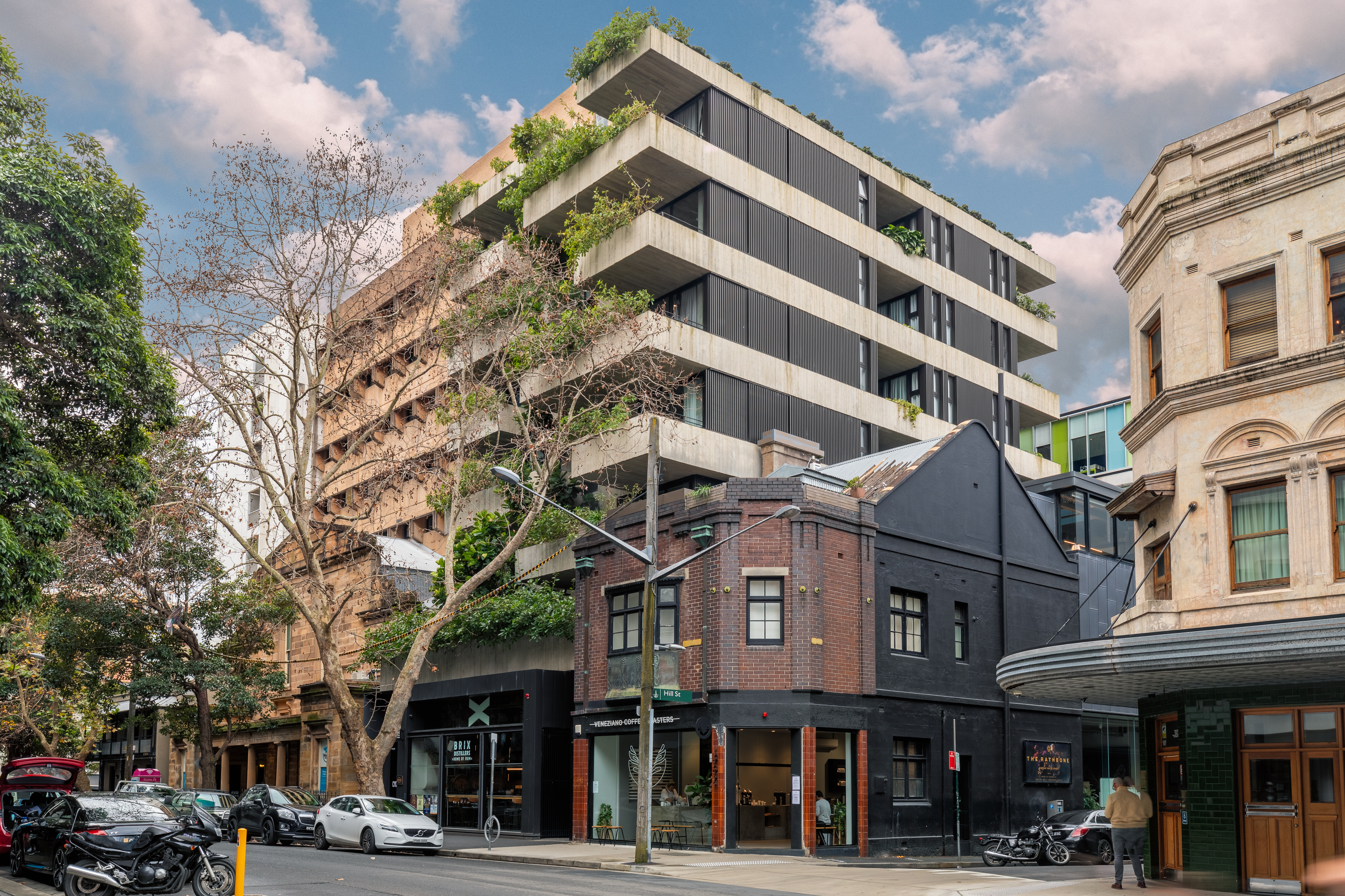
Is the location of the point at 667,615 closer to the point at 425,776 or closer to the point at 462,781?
the point at 462,781

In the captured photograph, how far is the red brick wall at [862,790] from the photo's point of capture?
89.2 ft

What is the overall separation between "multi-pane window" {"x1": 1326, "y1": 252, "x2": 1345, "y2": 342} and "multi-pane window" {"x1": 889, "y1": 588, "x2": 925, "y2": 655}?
1380 centimetres

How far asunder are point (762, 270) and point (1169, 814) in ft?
75.2

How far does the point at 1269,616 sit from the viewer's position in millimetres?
17484

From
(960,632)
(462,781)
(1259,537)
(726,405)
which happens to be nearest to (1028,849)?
(960,632)

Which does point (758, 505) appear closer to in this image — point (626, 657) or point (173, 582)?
point (626, 657)

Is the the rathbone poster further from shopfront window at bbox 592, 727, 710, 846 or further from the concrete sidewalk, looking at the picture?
shopfront window at bbox 592, 727, 710, 846

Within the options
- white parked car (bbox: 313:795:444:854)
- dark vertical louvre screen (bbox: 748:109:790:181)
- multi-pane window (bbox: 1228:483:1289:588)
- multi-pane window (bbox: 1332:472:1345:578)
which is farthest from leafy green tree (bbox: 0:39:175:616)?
dark vertical louvre screen (bbox: 748:109:790:181)

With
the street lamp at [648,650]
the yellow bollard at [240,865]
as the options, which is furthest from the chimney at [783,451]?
the yellow bollard at [240,865]

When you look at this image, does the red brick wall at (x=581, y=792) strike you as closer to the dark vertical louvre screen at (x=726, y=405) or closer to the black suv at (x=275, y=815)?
the black suv at (x=275, y=815)

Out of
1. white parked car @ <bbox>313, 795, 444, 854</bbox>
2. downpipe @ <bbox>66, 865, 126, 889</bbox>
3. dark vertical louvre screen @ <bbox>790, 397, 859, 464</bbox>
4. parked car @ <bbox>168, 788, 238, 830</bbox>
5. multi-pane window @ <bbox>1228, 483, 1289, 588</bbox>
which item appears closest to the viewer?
downpipe @ <bbox>66, 865, 126, 889</bbox>

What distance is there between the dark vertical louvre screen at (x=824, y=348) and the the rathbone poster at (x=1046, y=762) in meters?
13.9

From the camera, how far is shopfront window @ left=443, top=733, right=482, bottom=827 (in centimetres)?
3441

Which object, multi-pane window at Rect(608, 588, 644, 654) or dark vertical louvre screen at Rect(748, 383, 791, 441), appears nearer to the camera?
multi-pane window at Rect(608, 588, 644, 654)
